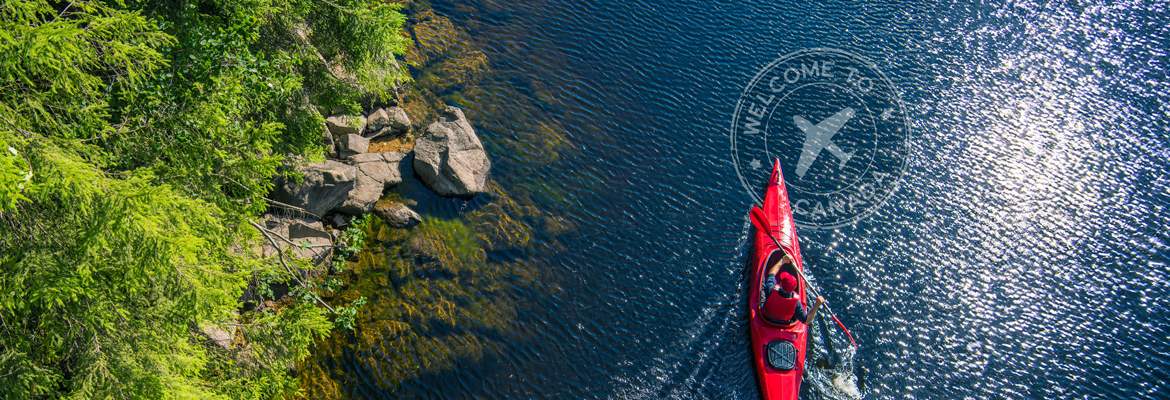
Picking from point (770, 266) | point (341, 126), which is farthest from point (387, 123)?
point (770, 266)

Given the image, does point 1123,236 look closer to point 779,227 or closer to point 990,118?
point 990,118

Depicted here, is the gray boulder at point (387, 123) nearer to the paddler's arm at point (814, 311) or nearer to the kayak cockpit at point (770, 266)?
the kayak cockpit at point (770, 266)

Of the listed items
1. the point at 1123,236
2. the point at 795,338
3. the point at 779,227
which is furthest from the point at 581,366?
the point at 1123,236

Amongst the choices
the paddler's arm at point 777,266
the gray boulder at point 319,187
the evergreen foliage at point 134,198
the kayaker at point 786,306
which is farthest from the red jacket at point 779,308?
the gray boulder at point 319,187
